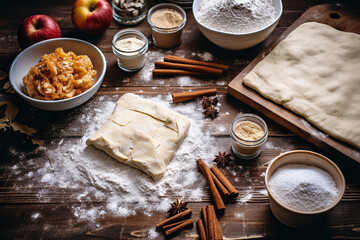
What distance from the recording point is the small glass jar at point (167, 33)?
7.01ft

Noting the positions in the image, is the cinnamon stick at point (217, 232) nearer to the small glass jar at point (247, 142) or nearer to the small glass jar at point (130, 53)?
the small glass jar at point (247, 142)

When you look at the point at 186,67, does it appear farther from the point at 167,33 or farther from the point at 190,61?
the point at 167,33

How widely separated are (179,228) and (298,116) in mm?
903

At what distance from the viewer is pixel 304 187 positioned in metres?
1.40

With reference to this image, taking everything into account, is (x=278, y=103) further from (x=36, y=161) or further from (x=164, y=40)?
(x=36, y=161)

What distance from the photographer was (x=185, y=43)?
228cm

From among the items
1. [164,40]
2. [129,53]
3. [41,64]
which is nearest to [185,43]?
[164,40]

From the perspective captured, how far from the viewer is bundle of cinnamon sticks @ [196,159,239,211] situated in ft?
5.07

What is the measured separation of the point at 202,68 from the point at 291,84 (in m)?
0.56

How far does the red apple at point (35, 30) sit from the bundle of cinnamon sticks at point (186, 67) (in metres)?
0.74

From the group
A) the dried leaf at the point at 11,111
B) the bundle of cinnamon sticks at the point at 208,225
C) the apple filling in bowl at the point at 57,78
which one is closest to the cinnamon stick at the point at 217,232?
the bundle of cinnamon sticks at the point at 208,225

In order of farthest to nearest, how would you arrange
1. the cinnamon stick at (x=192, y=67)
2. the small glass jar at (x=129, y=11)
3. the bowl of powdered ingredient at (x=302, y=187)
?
1. the small glass jar at (x=129, y=11)
2. the cinnamon stick at (x=192, y=67)
3. the bowl of powdered ingredient at (x=302, y=187)

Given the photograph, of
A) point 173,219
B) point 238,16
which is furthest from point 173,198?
point 238,16

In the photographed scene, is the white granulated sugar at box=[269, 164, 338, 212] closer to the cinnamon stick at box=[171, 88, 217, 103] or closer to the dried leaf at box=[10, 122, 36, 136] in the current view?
the cinnamon stick at box=[171, 88, 217, 103]
